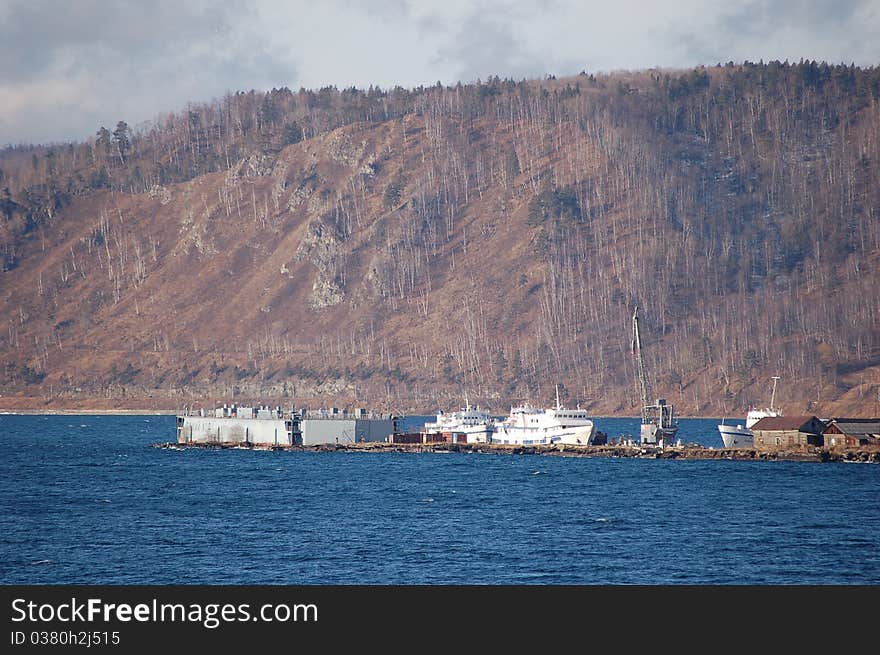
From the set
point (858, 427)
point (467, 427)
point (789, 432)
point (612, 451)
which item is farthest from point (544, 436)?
point (858, 427)

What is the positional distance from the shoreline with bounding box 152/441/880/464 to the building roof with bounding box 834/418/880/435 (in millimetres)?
4664

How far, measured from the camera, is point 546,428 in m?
168

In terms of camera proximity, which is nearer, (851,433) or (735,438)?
(851,433)

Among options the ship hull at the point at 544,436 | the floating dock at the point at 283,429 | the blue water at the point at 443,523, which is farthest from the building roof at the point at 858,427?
the floating dock at the point at 283,429

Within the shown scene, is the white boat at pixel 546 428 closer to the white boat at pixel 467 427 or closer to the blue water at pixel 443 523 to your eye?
the white boat at pixel 467 427

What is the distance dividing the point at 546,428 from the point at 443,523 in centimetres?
8116

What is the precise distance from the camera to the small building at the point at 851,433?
141625 mm

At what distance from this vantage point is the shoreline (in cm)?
13725

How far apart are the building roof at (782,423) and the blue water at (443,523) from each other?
10282 millimetres

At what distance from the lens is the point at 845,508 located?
94.4m

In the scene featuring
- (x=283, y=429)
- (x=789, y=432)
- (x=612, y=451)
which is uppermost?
(x=283, y=429)

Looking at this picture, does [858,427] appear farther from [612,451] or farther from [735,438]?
[612,451]
